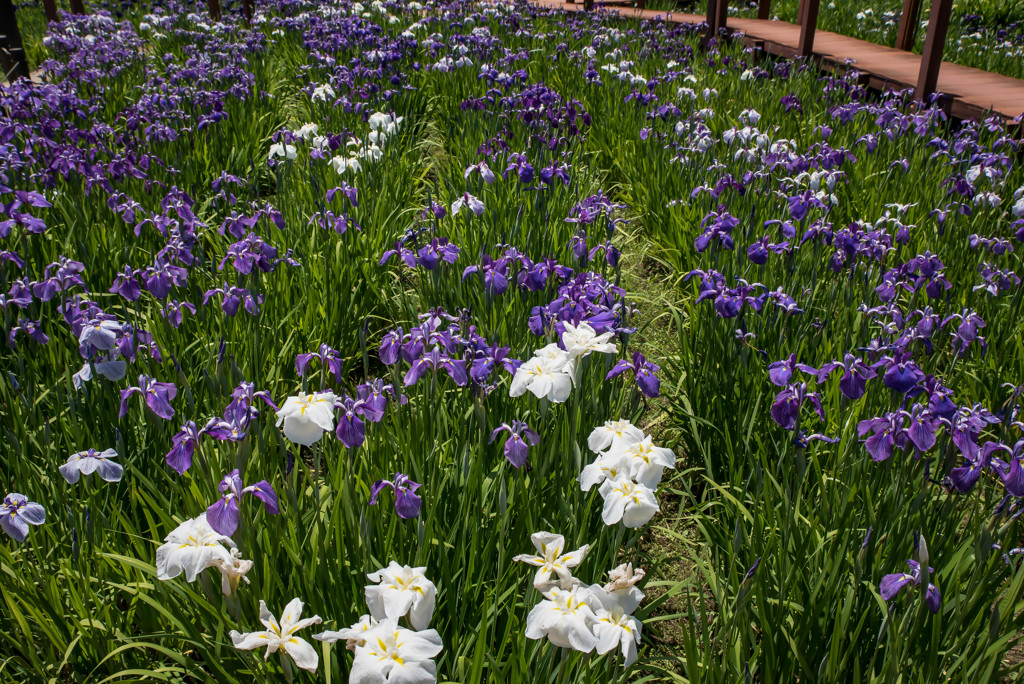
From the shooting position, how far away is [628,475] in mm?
1403

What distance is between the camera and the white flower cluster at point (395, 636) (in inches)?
40.8

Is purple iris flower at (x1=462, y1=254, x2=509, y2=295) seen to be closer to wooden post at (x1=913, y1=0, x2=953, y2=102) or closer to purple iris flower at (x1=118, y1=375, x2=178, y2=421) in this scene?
purple iris flower at (x1=118, y1=375, x2=178, y2=421)

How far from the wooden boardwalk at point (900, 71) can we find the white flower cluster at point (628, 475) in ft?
18.1

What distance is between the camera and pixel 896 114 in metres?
5.21

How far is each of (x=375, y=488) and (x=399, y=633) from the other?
0.48 meters

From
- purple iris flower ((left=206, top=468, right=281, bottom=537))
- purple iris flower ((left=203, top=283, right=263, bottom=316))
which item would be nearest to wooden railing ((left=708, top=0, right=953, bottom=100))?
purple iris flower ((left=203, top=283, right=263, bottom=316))

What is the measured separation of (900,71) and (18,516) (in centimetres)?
Result: 876

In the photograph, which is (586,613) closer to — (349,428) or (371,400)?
(349,428)

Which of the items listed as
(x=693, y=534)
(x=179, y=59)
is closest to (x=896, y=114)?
(x=693, y=534)

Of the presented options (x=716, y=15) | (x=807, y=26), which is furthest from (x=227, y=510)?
(x=716, y=15)

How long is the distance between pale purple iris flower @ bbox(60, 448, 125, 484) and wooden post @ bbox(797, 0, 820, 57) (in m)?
8.13

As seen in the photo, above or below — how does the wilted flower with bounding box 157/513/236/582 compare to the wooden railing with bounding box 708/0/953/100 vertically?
below

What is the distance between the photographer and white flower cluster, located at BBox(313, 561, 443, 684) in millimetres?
1035

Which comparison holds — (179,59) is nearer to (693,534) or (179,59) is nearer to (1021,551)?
(693,534)
